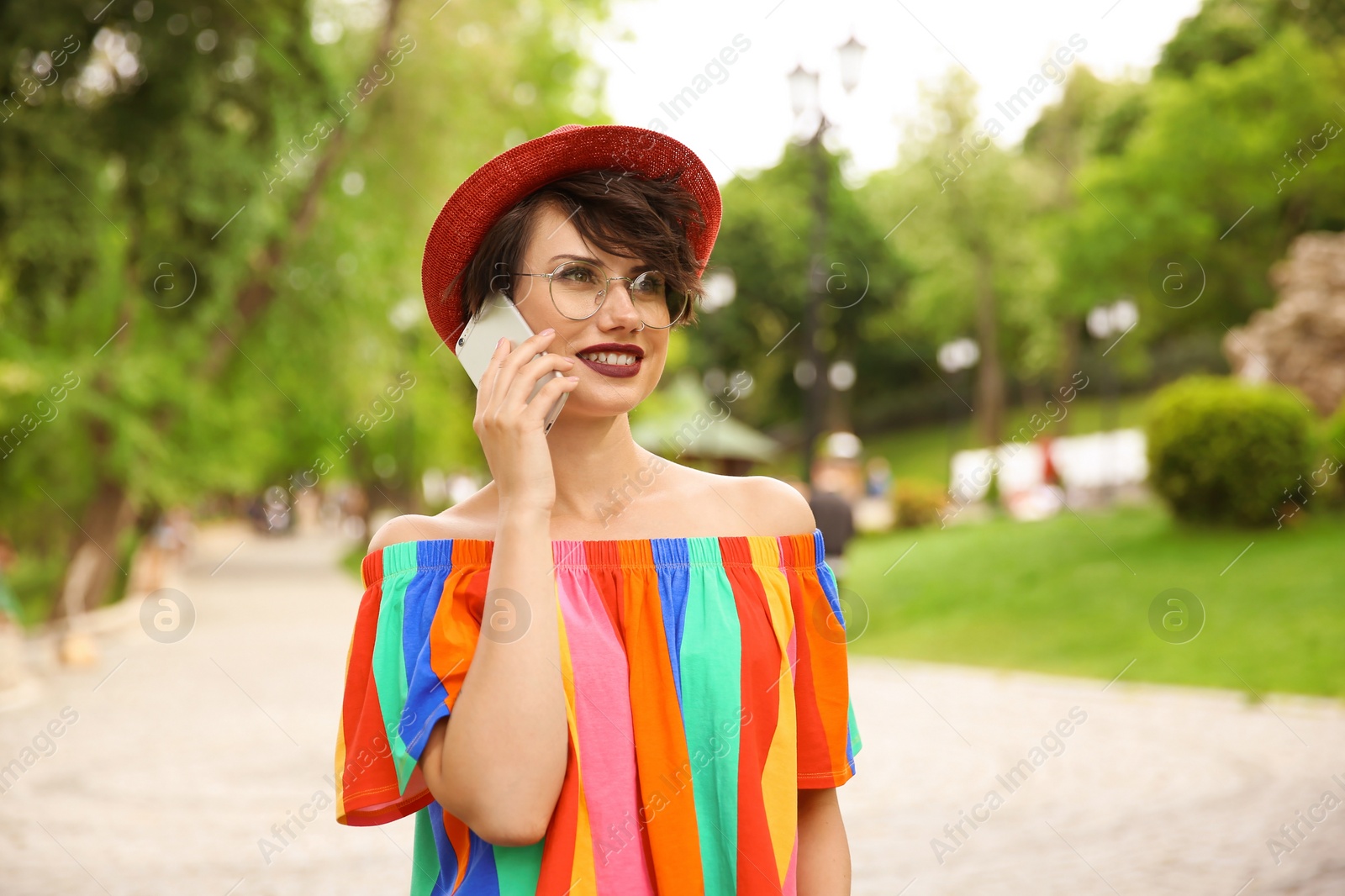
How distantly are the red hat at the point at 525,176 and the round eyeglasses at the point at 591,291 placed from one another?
163 mm

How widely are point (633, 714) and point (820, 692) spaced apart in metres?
0.34

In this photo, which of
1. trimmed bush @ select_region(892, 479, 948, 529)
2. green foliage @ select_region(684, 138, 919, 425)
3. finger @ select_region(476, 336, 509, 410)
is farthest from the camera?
green foliage @ select_region(684, 138, 919, 425)

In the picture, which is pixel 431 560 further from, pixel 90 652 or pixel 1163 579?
pixel 90 652

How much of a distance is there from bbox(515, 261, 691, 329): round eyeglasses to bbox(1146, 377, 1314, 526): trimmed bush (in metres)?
15.7

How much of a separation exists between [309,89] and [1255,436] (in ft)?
41.5

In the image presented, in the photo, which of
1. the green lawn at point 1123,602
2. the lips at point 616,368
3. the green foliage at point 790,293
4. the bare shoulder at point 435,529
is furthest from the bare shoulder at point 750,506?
the green foliage at point 790,293

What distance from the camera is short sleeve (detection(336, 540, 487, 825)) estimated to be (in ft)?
6.07

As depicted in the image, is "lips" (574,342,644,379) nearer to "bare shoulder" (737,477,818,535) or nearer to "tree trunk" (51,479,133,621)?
"bare shoulder" (737,477,818,535)

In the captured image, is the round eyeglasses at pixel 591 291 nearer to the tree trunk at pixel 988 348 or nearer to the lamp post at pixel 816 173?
the lamp post at pixel 816 173

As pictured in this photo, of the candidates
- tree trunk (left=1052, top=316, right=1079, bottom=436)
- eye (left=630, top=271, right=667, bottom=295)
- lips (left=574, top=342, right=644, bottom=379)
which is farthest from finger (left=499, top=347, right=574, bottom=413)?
tree trunk (left=1052, top=316, right=1079, bottom=436)

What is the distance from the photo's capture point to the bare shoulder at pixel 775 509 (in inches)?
85.6

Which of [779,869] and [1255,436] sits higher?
[1255,436]

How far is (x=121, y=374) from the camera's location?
17172 mm

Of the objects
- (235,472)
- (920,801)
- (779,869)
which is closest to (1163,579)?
(920,801)
